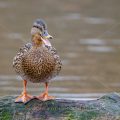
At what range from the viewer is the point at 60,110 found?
7582mm

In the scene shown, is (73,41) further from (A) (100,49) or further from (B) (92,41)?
(A) (100,49)

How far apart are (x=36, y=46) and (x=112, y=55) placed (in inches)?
245

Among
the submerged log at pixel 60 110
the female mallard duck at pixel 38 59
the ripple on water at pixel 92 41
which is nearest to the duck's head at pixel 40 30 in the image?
the female mallard duck at pixel 38 59

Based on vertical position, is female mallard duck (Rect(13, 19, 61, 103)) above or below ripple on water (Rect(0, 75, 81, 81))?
below

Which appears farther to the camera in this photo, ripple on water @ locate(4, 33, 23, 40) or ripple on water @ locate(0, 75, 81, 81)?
ripple on water @ locate(4, 33, 23, 40)

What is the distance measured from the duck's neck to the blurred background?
3205mm

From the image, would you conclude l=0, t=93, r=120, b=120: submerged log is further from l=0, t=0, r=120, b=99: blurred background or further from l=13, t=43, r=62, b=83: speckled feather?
l=0, t=0, r=120, b=99: blurred background

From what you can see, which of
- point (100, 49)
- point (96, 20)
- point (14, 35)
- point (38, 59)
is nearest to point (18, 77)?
point (100, 49)

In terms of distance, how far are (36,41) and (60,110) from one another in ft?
2.64

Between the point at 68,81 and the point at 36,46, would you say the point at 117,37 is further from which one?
the point at 36,46

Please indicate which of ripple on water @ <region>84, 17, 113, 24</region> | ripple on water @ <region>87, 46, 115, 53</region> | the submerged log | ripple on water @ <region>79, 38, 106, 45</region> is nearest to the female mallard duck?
the submerged log

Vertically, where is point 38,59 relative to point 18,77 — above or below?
below

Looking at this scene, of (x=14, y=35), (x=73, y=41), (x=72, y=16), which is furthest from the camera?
(x=72, y=16)

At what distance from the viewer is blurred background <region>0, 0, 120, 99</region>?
1163 cm
